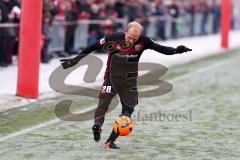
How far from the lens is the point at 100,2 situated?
87.3 ft

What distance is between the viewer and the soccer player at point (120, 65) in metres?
10.1

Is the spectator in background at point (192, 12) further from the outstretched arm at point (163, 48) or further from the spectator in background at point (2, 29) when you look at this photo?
the outstretched arm at point (163, 48)

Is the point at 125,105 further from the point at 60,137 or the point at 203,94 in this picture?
the point at 203,94

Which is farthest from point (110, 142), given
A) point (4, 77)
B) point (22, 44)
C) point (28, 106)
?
point (4, 77)

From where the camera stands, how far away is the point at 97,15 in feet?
85.8

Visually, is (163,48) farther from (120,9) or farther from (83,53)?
(120,9)

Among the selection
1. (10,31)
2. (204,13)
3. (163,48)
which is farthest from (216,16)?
(163,48)

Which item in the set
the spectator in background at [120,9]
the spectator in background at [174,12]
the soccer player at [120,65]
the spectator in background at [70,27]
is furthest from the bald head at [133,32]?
the spectator in background at [174,12]

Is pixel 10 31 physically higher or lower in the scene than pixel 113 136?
lower

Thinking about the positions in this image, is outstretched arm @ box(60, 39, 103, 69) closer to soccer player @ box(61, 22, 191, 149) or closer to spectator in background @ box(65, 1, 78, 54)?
soccer player @ box(61, 22, 191, 149)

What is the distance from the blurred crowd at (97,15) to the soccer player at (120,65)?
30.7ft

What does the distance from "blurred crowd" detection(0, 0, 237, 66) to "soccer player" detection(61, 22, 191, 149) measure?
936 cm

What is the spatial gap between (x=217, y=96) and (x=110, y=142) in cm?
691

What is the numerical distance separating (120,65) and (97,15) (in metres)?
16.1
